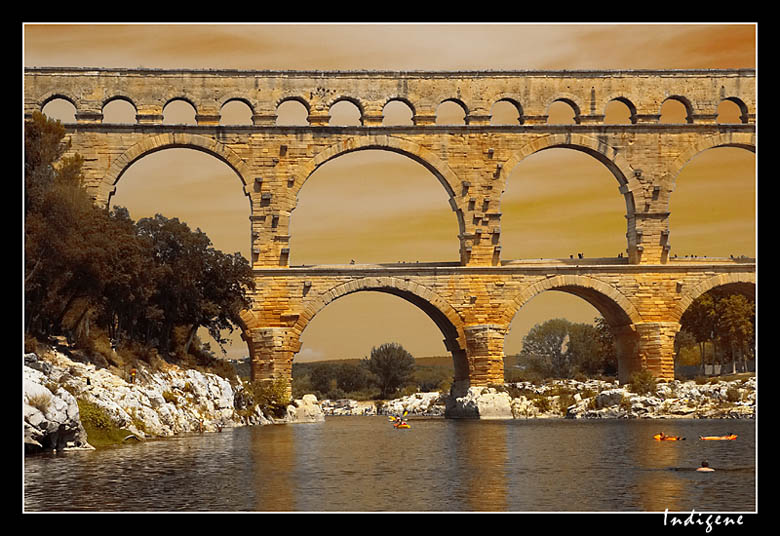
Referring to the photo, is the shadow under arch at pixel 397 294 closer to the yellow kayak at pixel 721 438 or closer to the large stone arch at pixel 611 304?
the large stone arch at pixel 611 304

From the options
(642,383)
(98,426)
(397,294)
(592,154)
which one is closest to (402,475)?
(98,426)

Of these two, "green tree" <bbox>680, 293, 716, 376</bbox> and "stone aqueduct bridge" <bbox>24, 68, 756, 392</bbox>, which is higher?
"stone aqueduct bridge" <bbox>24, 68, 756, 392</bbox>

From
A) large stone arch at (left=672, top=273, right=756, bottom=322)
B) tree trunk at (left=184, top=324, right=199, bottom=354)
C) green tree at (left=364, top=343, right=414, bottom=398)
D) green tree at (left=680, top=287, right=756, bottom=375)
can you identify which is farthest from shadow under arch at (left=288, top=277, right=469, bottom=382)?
green tree at (left=364, top=343, right=414, bottom=398)

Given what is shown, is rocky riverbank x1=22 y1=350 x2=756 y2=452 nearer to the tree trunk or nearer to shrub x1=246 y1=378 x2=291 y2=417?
shrub x1=246 y1=378 x2=291 y2=417

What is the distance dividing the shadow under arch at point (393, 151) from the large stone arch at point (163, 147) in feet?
6.71

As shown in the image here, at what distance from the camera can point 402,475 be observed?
66.0ft

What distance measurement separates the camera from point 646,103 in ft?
137

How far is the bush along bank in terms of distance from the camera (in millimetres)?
21031

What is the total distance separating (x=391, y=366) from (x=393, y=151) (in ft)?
123

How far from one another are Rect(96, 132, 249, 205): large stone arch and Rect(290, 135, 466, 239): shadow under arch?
2.05m

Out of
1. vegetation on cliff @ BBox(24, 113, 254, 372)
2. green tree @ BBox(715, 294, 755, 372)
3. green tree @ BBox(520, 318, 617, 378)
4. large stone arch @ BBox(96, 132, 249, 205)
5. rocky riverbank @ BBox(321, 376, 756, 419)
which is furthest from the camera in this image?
green tree @ BBox(520, 318, 617, 378)

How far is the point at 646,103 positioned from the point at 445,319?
1062 centimetres

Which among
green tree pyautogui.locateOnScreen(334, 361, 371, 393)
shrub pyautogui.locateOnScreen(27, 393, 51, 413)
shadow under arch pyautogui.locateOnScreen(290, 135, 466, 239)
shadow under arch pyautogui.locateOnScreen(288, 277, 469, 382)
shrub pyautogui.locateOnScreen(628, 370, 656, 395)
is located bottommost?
green tree pyautogui.locateOnScreen(334, 361, 371, 393)
